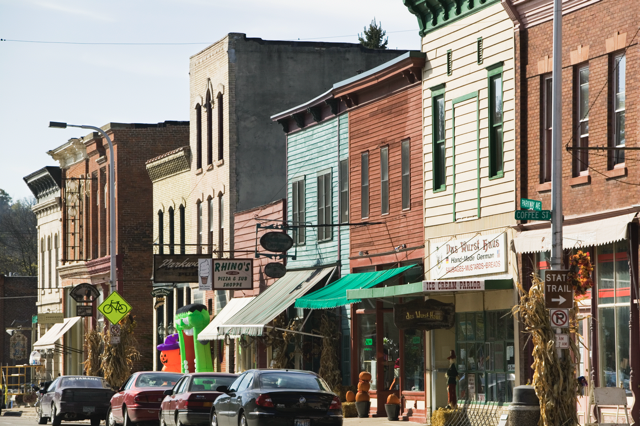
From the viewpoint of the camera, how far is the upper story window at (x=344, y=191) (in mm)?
33000

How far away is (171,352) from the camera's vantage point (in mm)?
46375

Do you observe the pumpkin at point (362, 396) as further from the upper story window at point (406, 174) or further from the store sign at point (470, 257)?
the upper story window at point (406, 174)

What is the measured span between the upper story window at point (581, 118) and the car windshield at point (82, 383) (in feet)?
49.1

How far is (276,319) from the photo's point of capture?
35062mm

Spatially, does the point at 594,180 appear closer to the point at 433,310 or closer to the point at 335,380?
the point at 433,310

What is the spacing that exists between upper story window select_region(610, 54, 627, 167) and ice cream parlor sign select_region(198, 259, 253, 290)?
726 inches

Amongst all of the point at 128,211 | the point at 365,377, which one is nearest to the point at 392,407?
the point at 365,377

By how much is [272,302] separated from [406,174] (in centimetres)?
719

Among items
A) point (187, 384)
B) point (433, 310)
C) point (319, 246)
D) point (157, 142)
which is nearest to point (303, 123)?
point (319, 246)

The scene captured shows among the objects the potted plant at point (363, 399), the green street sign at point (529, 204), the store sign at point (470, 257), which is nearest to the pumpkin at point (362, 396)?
the potted plant at point (363, 399)

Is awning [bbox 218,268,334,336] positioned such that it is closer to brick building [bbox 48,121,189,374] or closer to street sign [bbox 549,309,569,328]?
street sign [bbox 549,309,569,328]

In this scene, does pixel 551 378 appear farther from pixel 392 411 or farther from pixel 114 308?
pixel 114 308

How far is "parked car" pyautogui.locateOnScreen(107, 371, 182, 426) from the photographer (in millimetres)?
26344

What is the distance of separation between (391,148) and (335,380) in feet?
22.6
